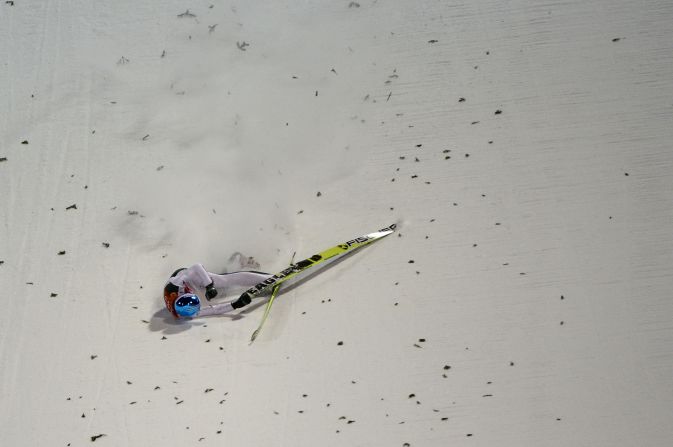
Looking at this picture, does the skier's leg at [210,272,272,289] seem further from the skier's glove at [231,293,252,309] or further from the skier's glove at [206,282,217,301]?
the skier's glove at [231,293,252,309]

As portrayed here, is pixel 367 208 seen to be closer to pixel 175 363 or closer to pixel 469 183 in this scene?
pixel 469 183

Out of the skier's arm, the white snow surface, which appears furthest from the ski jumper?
the white snow surface

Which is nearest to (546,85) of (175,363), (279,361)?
(279,361)

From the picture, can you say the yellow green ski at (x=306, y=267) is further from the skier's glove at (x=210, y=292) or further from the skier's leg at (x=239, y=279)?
the skier's glove at (x=210, y=292)


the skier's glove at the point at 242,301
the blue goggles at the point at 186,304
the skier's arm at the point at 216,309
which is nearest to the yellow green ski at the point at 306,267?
the skier's glove at the point at 242,301

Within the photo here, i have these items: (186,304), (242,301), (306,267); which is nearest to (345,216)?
(306,267)

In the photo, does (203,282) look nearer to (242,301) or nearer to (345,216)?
(242,301)
